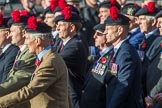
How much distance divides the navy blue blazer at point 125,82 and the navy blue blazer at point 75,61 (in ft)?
2.26

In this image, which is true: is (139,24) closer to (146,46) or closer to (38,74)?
(146,46)

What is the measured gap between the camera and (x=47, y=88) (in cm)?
681

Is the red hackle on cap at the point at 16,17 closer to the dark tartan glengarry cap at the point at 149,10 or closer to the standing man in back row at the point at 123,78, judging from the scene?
the standing man in back row at the point at 123,78

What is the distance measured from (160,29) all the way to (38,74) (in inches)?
106

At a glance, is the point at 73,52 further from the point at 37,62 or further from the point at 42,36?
the point at 37,62

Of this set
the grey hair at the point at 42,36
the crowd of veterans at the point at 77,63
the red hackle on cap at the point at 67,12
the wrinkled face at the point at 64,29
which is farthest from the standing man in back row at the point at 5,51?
the grey hair at the point at 42,36

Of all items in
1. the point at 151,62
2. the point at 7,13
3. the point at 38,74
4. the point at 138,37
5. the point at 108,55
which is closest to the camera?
the point at 38,74

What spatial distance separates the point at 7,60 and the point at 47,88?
1.86m

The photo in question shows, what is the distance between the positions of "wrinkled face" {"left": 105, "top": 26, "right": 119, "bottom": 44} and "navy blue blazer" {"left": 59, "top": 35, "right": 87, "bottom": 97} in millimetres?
519

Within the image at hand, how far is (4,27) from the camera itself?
29.9 ft

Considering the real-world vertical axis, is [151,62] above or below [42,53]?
below

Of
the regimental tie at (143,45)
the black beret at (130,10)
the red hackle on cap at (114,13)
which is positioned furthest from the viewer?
the black beret at (130,10)

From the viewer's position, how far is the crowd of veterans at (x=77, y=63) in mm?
6879

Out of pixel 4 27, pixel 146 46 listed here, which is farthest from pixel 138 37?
pixel 4 27
